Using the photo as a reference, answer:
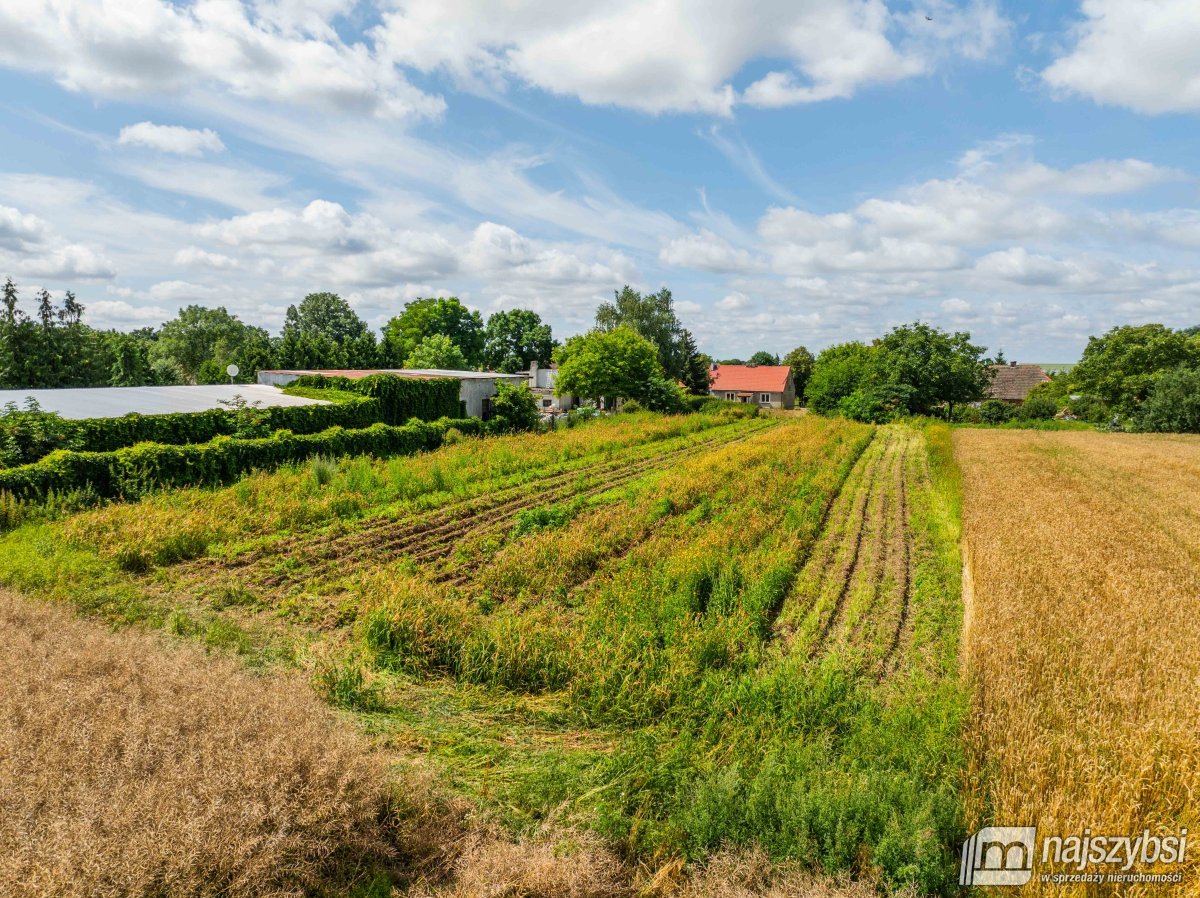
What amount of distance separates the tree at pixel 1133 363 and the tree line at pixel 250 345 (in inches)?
2239

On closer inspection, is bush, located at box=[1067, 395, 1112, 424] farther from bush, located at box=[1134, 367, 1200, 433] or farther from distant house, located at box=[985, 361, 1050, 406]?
distant house, located at box=[985, 361, 1050, 406]

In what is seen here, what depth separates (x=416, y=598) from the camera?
26.3ft

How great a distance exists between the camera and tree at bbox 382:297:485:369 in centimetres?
6612

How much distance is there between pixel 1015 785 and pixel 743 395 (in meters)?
70.1

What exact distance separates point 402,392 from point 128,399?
1019cm

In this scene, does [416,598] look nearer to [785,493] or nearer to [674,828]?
[674,828]

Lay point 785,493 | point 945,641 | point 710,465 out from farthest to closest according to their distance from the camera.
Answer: point 710,465
point 785,493
point 945,641

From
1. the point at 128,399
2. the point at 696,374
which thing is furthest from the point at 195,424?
the point at 696,374

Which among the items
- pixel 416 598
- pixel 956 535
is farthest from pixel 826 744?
pixel 956 535

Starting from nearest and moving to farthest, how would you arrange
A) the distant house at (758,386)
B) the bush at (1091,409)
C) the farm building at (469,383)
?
the farm building at (469,383), the bush at (1091,409), the distant house at (758,386)

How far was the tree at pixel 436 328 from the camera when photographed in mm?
66125

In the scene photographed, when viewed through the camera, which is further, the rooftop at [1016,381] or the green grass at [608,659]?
the rooftop at [1016,381]
